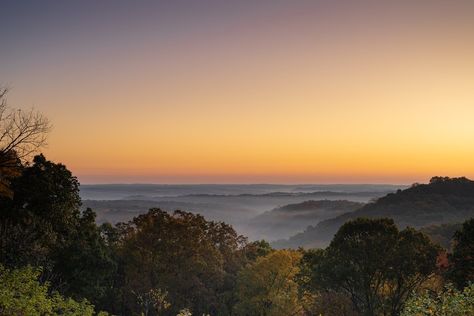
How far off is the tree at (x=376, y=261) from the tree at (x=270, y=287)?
11.3 meters

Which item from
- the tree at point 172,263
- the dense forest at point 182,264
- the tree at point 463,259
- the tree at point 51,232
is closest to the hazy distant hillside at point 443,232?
the dense forest at point 182,264

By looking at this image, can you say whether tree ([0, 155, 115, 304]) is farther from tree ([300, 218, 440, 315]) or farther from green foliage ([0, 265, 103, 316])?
tree ([300, 218, 440, 315])

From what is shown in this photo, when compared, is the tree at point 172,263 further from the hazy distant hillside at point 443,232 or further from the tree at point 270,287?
the hazy distant hillside at point 443,232

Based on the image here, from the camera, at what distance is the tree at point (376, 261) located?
47781mm

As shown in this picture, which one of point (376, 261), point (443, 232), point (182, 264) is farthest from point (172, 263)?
point (443, 232)

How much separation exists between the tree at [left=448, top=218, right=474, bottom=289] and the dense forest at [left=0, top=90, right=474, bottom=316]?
89 mm

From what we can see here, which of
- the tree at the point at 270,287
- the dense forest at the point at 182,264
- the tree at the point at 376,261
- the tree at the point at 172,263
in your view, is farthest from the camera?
the tree at the point at 270,287

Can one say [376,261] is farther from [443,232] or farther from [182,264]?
[443,232]

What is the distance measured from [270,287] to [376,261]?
18.0 meters

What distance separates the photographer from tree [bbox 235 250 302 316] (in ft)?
198

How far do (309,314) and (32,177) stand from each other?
144ft

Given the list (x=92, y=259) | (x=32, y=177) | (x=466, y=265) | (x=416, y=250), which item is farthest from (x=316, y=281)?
(x=32, y=177)

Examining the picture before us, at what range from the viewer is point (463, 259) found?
41625mm

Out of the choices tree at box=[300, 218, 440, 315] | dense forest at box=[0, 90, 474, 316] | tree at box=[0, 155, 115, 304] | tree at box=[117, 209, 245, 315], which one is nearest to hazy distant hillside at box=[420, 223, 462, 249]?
dense forest at box=[0, 90, 474, 316]
